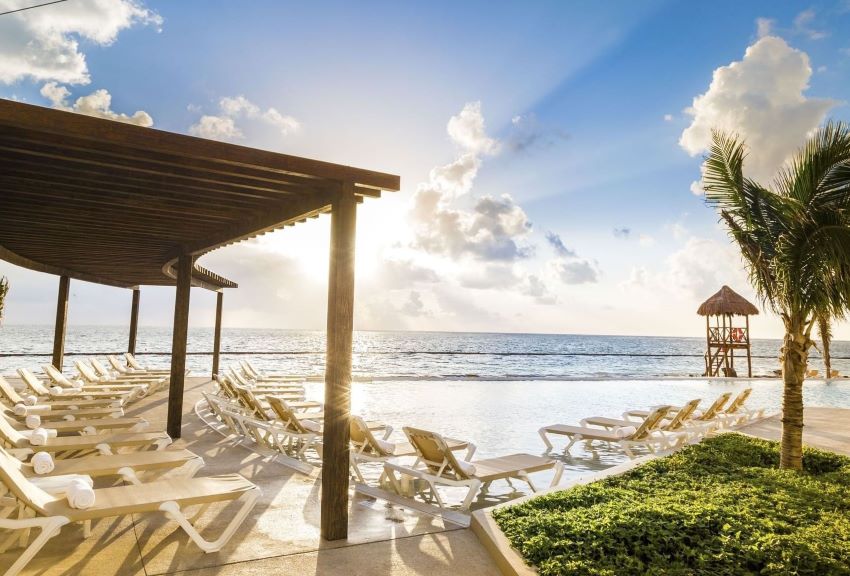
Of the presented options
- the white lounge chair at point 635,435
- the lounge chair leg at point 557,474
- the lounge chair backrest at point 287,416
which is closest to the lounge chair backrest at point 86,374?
the lounge chair backrest at point 287,416

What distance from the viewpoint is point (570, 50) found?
9.73m

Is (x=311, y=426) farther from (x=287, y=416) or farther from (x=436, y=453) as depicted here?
(x=436, y=453)

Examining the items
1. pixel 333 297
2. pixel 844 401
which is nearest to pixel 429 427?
pixel 333 297

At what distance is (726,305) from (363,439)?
23.9 m

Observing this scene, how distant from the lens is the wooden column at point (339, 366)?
3969 mm

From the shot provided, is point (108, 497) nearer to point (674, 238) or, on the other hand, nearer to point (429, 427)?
point (429, 427)

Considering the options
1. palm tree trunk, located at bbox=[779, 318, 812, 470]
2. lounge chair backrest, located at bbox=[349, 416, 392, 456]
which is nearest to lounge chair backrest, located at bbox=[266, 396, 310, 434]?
lounge chair backrest, located at bbox=[349, 416, 392, 456]

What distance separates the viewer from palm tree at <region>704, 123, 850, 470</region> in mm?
5539

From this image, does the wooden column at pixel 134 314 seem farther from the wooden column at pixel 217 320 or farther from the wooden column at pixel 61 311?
the wooden column at pixel 61 311

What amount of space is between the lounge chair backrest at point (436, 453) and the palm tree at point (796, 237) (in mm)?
3920

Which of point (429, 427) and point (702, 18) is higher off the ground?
point (702, 18)

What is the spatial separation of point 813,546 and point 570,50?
882 centimetres

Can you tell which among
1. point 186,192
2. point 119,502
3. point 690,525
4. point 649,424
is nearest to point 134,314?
point 186,192

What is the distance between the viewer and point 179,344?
7.86 m
